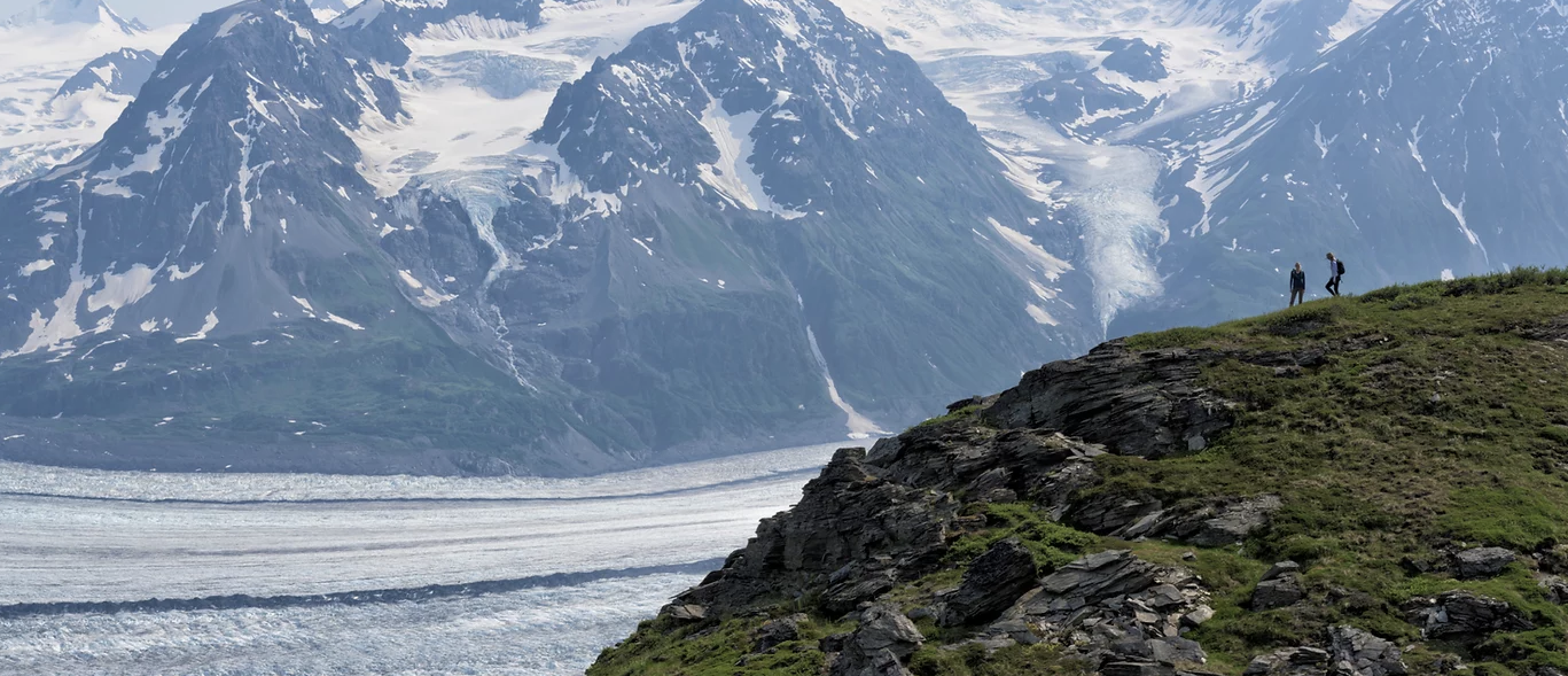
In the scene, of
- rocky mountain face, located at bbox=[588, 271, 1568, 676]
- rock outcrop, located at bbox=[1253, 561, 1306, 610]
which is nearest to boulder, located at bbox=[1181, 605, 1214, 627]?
rocky mountain face, located at bbox=[588, 271, 1568, 676]

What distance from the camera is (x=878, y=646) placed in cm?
4181

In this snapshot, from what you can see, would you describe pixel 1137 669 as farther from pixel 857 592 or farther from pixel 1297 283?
pixel 1297 283

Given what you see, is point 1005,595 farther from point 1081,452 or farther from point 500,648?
point 500,648

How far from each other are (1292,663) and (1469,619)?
4534mm

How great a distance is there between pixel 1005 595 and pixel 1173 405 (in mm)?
13521

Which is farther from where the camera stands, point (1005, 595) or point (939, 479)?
point (939, 479)

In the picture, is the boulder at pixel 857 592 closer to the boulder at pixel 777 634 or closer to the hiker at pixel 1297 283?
the boulder at pixel 777 634

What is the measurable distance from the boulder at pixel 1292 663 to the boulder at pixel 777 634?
49.5 ft

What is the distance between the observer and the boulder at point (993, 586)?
43.3m

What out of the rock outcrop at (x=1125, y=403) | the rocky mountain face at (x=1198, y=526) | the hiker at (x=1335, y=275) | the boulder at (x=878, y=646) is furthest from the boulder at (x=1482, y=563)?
the hiker at (x=1335, y=275)

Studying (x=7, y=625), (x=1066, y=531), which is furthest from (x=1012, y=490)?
Result: (x=7, y=625)

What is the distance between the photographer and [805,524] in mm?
57375

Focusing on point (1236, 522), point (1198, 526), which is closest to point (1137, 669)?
point (1198, 526)

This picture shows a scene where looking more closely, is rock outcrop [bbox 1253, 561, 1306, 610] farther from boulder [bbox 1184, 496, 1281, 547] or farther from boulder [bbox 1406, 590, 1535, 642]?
boulder [bbox 1184, 496, 1281, 547]
